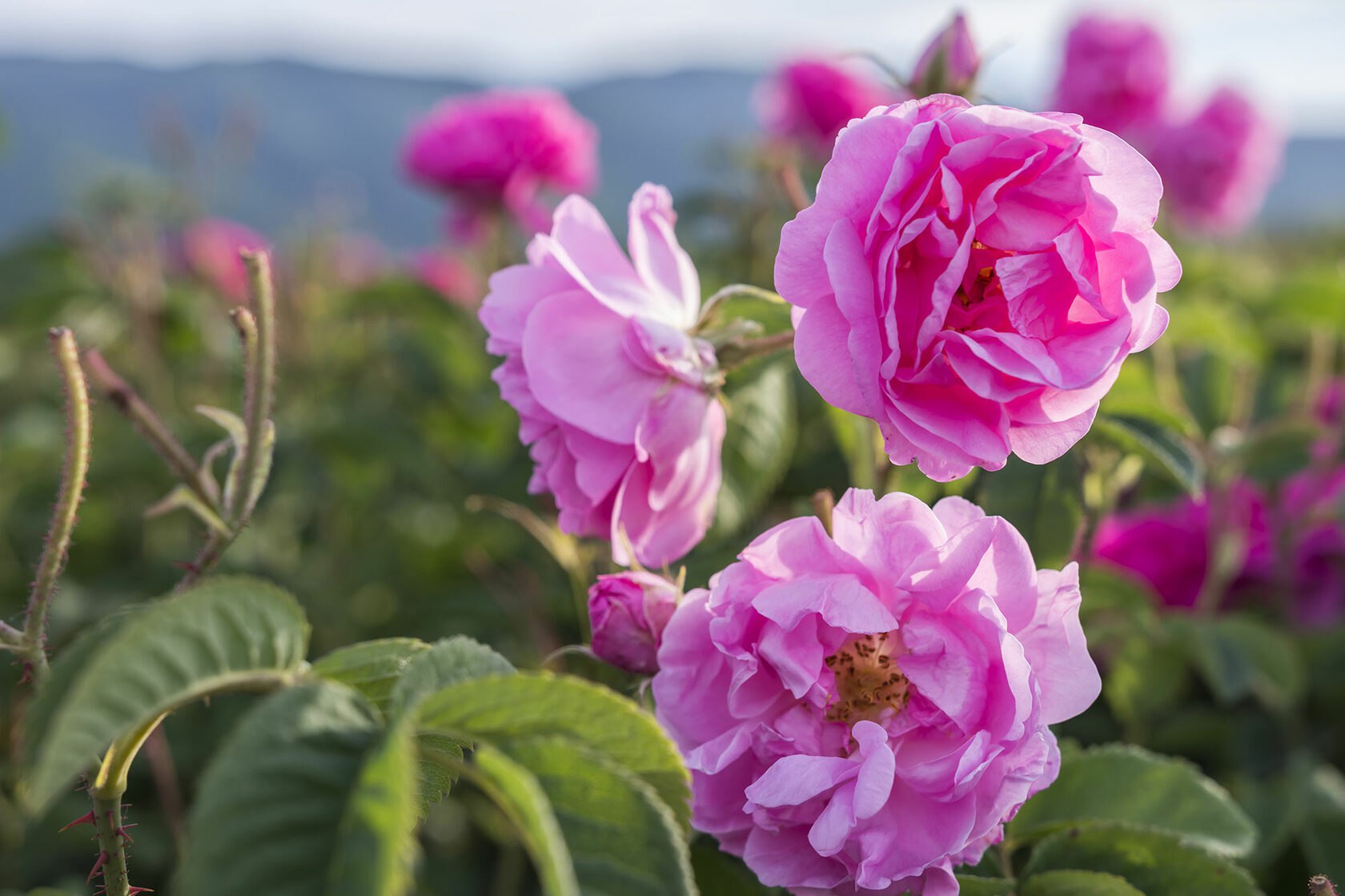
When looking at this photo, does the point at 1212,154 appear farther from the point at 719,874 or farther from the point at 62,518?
the point at 62,518

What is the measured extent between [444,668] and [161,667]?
13 cm

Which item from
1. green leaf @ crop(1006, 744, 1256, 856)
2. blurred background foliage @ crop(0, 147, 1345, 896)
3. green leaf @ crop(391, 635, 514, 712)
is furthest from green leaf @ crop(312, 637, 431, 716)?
green leaf @ crop(1006, 744, 1256, 856)

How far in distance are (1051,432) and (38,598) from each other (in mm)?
527

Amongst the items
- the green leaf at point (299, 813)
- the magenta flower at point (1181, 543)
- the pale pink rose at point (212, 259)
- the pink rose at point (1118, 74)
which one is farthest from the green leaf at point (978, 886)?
the pink rose at point (1118, 74)

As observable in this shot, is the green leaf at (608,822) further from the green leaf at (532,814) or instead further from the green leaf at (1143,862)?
the green leaf at (1143,862)

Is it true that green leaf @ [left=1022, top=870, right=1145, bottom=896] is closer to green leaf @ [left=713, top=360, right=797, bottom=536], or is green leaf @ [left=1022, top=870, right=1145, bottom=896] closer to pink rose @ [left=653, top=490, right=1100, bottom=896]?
pink rose @ [left=653, top=490, right=1100, bottom=896]

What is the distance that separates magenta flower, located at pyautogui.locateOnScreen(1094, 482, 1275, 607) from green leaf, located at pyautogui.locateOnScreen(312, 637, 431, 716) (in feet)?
3.79

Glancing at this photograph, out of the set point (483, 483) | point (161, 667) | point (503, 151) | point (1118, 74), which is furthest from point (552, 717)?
point (1118, 74)

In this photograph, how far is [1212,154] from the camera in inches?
132

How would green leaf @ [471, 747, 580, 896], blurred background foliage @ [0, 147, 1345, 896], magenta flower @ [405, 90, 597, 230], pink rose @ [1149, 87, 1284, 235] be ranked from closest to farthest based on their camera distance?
green leaf @ [471, 747, 580, 896] → blurred background foliage @ [0, 147, 1345, 896] → magenta flower @ [405, 90, 597, 230] → pink rose @ [1149, 87, 1284, 235]

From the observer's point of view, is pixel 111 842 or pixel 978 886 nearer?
pixel 111 842

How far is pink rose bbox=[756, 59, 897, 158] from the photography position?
2645 mm

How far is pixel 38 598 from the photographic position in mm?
534

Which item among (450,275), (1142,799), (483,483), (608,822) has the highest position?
(608,822)
